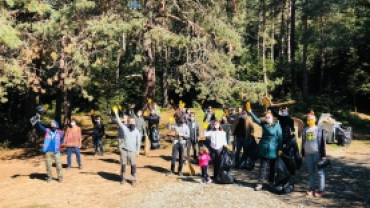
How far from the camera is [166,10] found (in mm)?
14828

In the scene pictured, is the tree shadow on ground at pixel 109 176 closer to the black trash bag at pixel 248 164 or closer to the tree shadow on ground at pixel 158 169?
the tree shadow on ground at pixel 158 169

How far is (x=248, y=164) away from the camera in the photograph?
439 inches

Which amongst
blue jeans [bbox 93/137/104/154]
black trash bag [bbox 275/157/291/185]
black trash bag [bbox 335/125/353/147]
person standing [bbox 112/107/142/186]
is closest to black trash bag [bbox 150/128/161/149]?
blue jeans [bbox 93/137/104/154]

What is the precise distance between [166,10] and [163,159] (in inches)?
234

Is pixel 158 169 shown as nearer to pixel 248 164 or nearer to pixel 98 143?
pixel 248 164

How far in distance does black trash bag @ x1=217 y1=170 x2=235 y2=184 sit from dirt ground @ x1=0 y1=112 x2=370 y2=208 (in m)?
0.15

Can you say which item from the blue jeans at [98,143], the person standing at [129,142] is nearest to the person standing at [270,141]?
the person standing at [129,142]

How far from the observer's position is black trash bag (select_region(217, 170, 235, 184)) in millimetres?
9391

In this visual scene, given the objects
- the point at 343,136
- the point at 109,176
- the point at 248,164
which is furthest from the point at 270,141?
the point at 343,136

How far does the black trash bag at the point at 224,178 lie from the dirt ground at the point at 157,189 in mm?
149

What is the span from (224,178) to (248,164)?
1.96 meters

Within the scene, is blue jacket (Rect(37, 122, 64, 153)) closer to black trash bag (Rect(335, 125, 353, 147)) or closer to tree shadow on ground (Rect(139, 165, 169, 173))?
tree shadow on ground (Rect(139, 165, 169, 173))

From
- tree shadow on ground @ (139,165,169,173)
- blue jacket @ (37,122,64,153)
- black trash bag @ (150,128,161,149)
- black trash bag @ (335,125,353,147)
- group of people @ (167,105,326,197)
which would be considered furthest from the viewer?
black trash bag @ (335,125,353,147)

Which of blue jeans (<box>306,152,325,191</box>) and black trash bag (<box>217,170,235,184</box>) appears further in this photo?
black trash bag (<box>217,170,235,184</box>)
